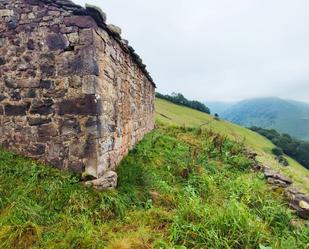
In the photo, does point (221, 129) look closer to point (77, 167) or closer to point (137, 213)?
point (77, 167)

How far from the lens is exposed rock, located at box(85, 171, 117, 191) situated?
5879mm

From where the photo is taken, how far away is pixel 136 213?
18.0 feet

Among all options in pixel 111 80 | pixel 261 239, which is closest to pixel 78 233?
pixel 261 239

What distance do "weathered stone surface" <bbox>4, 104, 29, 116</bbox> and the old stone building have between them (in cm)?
2

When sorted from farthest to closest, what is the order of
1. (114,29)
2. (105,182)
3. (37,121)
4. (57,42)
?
(114,29) → (37,121) → (57,42) → (105,182)

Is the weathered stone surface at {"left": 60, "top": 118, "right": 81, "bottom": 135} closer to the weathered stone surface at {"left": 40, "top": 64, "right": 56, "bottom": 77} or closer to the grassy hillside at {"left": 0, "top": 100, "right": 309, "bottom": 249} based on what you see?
the grassy hillside at {"left": 0, "top": 100, "right": 309, "bottom": 249}

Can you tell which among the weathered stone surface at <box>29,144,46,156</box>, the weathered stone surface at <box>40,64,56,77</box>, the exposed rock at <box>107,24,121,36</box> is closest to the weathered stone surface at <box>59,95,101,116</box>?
the weathered stone surface at <box>40,64,56,77</box>

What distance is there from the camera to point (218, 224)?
16.2 feet

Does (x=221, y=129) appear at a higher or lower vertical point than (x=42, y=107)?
lower

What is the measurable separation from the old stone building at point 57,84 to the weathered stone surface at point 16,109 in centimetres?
2

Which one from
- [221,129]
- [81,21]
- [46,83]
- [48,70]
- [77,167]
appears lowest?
[221,129]

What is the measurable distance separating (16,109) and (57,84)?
1.11 m

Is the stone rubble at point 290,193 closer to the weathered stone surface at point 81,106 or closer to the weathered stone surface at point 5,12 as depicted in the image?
the weathered stone surface at point 81,106

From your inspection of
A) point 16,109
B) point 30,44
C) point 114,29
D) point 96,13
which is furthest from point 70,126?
point 114,29
